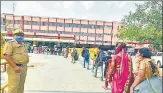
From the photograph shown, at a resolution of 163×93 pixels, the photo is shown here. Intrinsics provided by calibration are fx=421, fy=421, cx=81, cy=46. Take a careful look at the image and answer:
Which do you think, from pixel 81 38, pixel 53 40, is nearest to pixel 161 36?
pixel 53 40

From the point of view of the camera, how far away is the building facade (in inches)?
4963

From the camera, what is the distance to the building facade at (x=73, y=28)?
126062 mm

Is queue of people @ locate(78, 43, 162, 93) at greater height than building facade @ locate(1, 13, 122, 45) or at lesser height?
lesser

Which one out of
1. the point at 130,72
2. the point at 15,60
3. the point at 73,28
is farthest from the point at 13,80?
the point at 73,28

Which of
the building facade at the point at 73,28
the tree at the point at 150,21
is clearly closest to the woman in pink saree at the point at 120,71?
the tree at the point at 150,21

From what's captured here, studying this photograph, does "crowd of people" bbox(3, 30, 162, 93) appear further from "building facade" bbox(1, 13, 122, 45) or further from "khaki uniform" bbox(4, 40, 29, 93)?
"building facade" bbox(1, 13, 122, 45)

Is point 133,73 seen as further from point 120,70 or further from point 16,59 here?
point 16,59

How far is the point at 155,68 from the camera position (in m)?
6.41

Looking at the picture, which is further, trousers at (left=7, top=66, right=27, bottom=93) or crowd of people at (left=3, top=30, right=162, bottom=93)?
trousers at (left=7, top=66, right=27, bottom=93)

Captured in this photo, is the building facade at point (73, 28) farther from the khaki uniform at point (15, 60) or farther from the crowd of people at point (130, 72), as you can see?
the khaki uniform at point (15, 60)

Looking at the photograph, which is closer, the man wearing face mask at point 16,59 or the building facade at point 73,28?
the man wearing face mask at point 16,59

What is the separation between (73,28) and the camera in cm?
12800

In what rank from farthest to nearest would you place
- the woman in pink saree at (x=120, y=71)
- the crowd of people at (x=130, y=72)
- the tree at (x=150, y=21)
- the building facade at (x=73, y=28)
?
the building facade at (x=73, y=28) → the tree at (x=150, y=21) → the woman in pink saree at (x=120, y=71) → the crowd of people at (x=130, y=72)

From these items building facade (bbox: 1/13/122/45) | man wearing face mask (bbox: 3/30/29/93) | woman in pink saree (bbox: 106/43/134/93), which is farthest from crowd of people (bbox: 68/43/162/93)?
building facade (bbox: 1/13/122/45)
